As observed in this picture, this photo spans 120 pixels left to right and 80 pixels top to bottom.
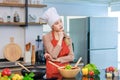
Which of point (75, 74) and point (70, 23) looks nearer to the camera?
point (75, 74)

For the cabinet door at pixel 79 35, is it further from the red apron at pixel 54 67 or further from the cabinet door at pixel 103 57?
the red apron at pixel 54 67

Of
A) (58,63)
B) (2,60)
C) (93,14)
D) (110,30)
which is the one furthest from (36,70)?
(93,14)

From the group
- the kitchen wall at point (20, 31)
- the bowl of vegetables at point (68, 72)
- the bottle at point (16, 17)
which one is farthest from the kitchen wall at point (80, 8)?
the bowl of vegetables at point (68, 72)

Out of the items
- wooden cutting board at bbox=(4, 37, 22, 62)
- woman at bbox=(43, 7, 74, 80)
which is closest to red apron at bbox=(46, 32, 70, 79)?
woman at bbox=(43, 7, 74, 80)

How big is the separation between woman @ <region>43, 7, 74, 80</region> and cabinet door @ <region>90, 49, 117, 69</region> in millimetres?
2661

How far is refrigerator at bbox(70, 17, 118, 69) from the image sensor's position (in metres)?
5.14

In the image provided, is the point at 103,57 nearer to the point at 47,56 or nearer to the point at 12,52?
the point at 12,52

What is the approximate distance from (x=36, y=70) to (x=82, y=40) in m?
3.09

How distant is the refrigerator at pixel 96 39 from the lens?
16.9 feet

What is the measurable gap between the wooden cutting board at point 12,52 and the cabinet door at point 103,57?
69.0 inches

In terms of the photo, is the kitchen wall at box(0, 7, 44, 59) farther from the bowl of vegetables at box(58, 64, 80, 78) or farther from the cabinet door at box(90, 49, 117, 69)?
the bowl of vegetables at box(58, 64, 80, 78)

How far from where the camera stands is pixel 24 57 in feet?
13.3

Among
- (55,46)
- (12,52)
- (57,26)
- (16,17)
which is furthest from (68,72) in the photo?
(16,17)

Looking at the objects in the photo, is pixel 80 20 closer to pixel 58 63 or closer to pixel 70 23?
pixel 70 23
